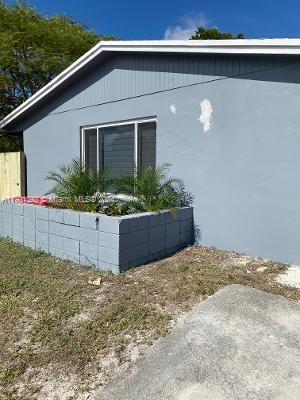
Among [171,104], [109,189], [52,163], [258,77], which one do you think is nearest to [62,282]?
[109,189]

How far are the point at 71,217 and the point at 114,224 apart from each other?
3.14 feet

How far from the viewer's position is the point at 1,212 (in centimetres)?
662

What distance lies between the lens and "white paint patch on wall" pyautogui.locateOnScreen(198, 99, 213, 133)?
5371 mm

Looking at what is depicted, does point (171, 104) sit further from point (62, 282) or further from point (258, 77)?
point (62, 282)

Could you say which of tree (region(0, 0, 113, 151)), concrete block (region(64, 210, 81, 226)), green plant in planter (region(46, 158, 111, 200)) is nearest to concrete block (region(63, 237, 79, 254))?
concrete block (region(64, 210, 81, 226))

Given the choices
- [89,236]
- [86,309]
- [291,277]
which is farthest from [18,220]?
[291,277]

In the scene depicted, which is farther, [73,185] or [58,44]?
[58,44]

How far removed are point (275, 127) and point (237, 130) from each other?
1.89ft

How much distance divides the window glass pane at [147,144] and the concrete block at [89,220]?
6.65ft

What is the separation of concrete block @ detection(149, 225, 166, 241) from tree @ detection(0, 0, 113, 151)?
1036 cm

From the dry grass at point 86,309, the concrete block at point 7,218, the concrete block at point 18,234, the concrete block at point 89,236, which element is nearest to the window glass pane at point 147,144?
the dry grass at point 86,309

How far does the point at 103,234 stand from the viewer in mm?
4621

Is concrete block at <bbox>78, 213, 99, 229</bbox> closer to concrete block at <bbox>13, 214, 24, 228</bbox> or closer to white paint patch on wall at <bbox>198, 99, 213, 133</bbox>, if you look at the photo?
concrete block at <bbox>13, 214, 24, 228</bbox>

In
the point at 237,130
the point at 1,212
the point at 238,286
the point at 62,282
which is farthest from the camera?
the point at 1,212
